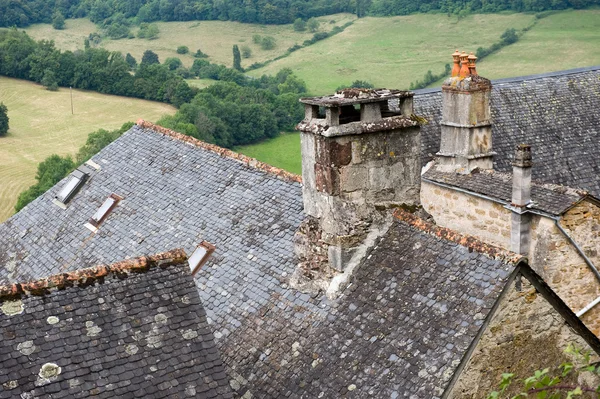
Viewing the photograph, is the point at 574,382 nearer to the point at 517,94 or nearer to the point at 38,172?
the point at 517,94

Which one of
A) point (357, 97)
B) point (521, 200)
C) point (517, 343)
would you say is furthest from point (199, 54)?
point (517, 343)

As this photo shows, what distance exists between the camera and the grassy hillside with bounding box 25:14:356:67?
325ft

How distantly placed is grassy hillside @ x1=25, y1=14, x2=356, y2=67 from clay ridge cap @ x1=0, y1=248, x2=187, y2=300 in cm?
8577

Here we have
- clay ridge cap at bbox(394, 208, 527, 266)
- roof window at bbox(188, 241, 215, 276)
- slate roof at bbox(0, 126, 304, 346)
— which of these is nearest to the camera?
clay ridge cap at bbox(394, 208, 527, 266)

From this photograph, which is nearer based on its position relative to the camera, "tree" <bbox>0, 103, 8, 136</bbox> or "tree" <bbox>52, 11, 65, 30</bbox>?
"tree" <bbox>0, 103, 8, 136</bbox>

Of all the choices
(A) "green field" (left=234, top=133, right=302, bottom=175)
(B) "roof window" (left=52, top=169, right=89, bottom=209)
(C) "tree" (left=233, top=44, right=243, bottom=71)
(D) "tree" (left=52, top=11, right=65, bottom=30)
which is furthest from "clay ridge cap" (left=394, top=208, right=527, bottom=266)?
(D) "tree" (left=52, top=11, right=65, bottom=30)

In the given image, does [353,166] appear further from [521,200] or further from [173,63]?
[173,63]

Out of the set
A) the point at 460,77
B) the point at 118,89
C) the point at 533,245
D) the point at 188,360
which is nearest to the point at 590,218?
the point at 533,245

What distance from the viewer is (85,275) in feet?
37.0

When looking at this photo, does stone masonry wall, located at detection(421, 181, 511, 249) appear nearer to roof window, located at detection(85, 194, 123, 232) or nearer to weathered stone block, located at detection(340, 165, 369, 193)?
weathered stone block, located at detection(340, 165, 369, 193)

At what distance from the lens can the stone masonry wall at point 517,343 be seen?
11.6m

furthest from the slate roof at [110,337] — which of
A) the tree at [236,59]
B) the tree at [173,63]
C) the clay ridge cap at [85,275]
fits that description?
the tree at [236,59]

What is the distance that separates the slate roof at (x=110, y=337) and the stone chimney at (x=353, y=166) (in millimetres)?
2960

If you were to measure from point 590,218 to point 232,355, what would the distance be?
9.00 metres
